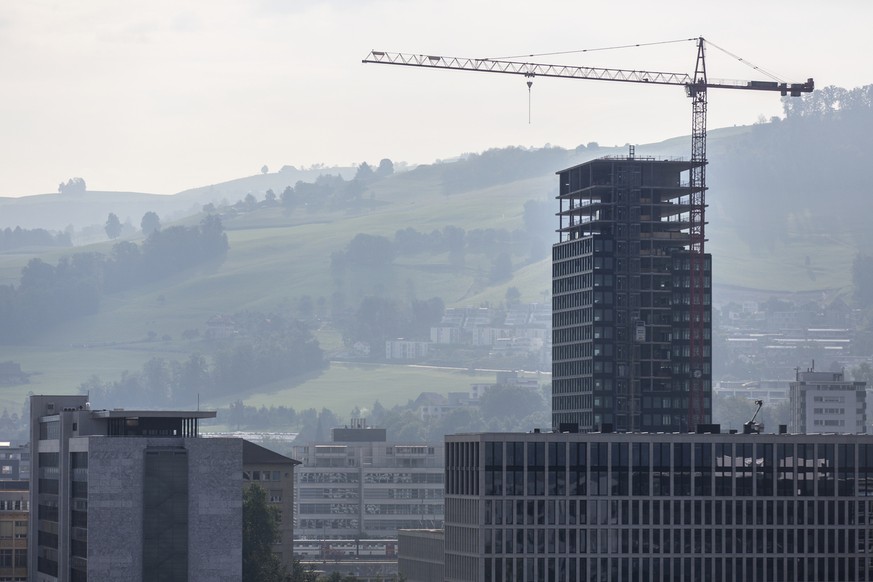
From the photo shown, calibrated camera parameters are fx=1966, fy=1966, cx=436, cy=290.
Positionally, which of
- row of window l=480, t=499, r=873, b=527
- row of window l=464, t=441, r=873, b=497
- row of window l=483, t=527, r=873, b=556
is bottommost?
row of window l=483, t=527, r=873, b=556

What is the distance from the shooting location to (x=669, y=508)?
612 feet

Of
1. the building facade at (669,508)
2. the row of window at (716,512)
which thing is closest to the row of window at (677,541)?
the building facade at (669,508)

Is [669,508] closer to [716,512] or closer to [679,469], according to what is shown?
[679,469]

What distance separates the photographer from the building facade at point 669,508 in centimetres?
18512

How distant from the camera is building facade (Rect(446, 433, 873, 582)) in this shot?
185m

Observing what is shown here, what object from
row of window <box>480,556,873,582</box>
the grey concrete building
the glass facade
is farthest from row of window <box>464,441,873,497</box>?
the glass facade

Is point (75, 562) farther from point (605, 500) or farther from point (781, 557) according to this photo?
point (781, 557)

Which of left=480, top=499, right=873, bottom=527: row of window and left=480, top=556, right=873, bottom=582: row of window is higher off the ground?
left=480, top=499, right=873, bottom=527: row of window

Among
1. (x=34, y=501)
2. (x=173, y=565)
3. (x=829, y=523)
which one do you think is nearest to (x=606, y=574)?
(x=829, y=523)

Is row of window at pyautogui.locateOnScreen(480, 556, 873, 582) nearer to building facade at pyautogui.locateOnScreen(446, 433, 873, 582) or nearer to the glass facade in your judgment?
building facade at pyautogui.locateOnScreen(446, 433, 873, 582)

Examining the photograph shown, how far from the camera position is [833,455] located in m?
187

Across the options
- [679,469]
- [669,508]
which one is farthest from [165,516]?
[679,469]

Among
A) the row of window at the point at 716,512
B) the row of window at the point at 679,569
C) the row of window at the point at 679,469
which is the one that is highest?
the row of window at the point at 679,469

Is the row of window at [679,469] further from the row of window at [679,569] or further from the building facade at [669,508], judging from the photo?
the row of window at [679,569]
